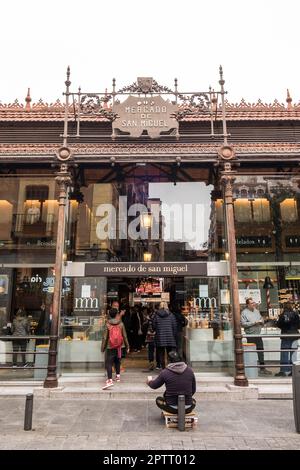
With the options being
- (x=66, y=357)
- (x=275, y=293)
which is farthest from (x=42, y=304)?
(x=275, y=293)

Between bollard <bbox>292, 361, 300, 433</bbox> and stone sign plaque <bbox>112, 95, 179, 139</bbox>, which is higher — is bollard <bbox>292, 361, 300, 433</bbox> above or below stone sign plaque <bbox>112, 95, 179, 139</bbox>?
below

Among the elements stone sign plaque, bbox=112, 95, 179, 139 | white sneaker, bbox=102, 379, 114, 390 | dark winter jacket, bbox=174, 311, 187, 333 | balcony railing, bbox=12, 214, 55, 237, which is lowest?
white sneaker, bbox=102, 379, 114, 390

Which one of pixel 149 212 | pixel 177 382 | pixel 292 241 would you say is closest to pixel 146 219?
pixel 149 212

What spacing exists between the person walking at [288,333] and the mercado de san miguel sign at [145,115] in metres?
6.13

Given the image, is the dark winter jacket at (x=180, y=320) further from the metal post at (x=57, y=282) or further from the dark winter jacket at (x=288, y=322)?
the metal post at (x=57, y=282)

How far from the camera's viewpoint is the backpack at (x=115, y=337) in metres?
8.94

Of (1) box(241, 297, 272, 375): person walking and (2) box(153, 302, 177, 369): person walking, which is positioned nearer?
(2) box(153, 302, 177, 369): person walking

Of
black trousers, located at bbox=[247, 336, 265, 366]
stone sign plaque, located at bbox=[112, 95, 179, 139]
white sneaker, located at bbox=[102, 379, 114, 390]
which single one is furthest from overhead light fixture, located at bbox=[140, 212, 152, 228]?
white sneaker, located at bbox=[102, 379, 114, 390]

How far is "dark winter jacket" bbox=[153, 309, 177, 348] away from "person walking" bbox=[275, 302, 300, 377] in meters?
2.82

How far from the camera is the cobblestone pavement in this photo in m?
5.63

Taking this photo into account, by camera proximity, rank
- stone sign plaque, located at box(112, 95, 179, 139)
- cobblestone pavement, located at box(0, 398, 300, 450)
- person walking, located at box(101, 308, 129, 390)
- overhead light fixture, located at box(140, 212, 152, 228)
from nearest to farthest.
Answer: cobblestone pavement, located at box(0, 398, 300, 450), person walking, located at box(101, 308, 129, 390), stone sign plaque, located at box(112, 95, 179, 139), overhead light fixture, located at box(140, 212, 152, 228)

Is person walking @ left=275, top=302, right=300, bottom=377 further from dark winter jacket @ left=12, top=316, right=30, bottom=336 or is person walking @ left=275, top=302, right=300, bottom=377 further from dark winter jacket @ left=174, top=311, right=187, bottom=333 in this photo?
dark winter jacket @ left=12, top=316, right=30, bottom=336

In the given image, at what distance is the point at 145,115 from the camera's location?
10.6 m
